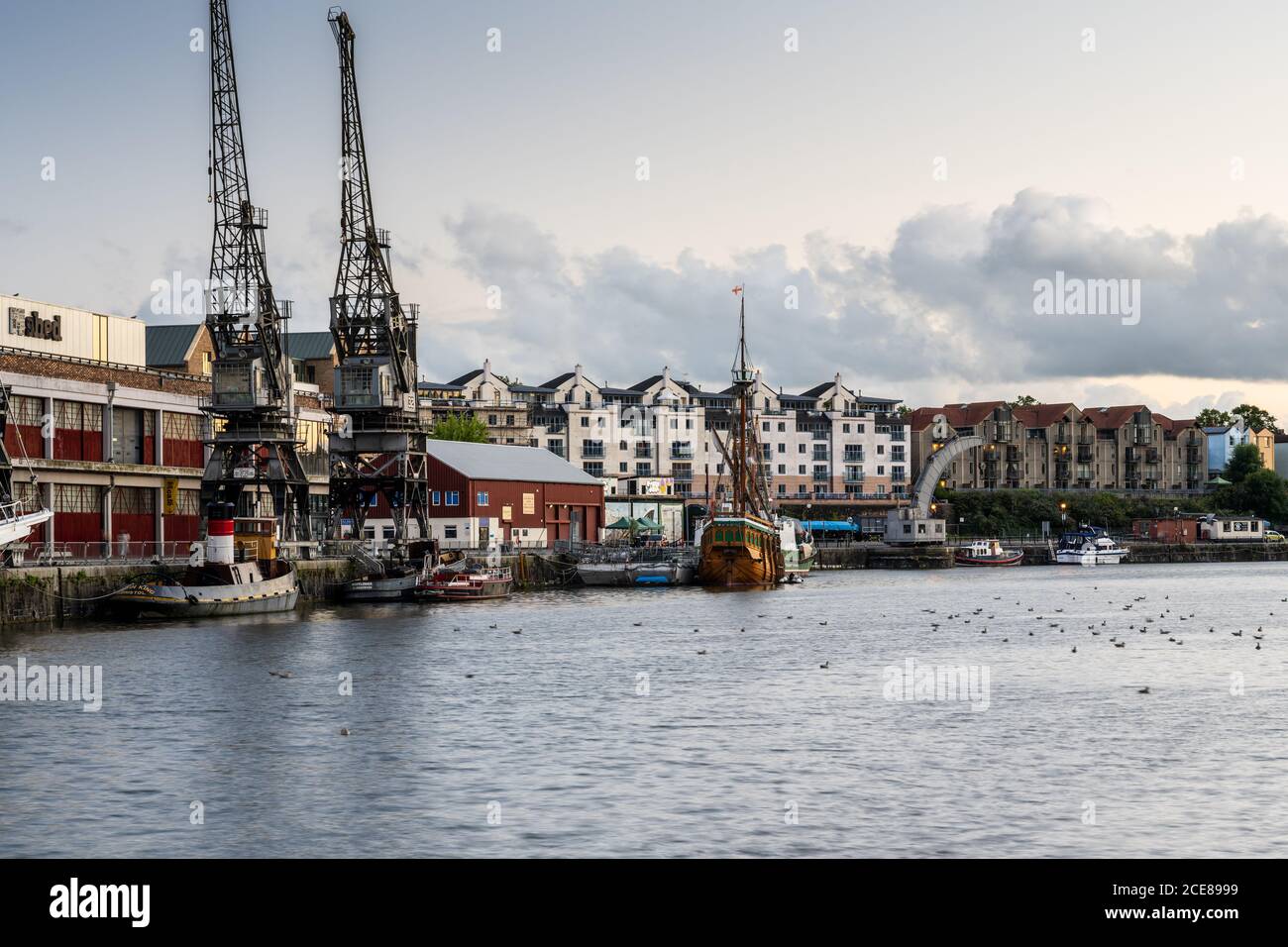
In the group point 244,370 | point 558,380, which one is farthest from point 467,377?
point 244,370

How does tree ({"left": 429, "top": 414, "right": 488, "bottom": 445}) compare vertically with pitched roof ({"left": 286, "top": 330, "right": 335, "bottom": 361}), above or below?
below

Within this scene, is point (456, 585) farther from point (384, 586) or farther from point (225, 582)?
point (225, 582)

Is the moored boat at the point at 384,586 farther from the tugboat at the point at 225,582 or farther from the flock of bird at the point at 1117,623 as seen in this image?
the flock of bird at the point at 1117,623

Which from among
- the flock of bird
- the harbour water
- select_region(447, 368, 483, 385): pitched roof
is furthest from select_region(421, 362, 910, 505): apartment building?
the harbour water

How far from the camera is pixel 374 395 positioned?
8819 centimetres

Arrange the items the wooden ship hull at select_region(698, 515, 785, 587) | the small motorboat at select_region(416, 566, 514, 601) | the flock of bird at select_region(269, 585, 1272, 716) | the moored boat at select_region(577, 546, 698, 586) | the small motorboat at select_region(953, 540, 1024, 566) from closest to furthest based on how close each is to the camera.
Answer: the flock of bird at select_region(269, 585, 1272, 716) < the small motorboat at select_region(416, 566, 514, 601) < the wooden ship hull at select_region(698, 515, 785, 587) < the moored boat at select_region(577, 546, 698, 586) < the small motorboat at select_region(953, 540, 1024, 566)

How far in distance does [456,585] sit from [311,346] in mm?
57382

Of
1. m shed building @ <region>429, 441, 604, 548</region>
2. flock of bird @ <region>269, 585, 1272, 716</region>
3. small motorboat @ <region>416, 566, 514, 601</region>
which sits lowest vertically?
flock of bird @ <region>269, 585, 1272, 716</region>

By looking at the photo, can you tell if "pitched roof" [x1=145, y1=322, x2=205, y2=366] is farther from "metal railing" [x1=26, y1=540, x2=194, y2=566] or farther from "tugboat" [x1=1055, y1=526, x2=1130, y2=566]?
"tugboat" [x1=1055, y1=526, x2=1130, y2=566]

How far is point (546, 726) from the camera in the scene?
33969 millimetres

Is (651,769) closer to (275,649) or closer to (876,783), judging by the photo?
(876,783)

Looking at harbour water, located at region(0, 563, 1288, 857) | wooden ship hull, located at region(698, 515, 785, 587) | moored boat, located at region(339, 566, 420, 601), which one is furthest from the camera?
wooden ship hull, located at region(698, 515, 785, 587)

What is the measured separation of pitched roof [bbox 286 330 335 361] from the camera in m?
132
